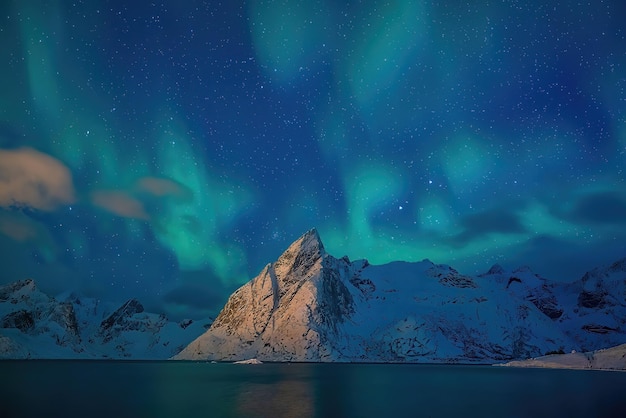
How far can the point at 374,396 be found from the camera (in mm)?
81688

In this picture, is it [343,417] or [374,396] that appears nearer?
[343,417]

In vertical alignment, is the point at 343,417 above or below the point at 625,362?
below

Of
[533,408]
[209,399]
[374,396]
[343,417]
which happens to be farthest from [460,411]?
[209,399]

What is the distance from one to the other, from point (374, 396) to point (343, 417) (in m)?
30.3

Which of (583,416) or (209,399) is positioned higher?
(209,399)

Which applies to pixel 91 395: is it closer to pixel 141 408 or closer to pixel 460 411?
pixel 141 408

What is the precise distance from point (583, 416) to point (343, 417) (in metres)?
26.8

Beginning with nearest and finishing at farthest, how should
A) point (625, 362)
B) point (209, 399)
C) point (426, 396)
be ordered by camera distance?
point (209, 399) < point (426, 396) < point (625, 362)

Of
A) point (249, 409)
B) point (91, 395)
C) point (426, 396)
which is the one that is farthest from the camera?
point (426, 396)

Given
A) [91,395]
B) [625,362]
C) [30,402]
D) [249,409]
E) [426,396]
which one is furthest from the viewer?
[625,362]

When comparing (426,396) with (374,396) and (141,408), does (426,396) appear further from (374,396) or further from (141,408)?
(141,408)

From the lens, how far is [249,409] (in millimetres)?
59469

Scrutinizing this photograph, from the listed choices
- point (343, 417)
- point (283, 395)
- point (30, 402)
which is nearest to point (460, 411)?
point (343, 417)

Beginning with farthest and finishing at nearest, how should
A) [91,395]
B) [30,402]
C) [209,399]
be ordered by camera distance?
[91,395], [209,399], [30,402]
